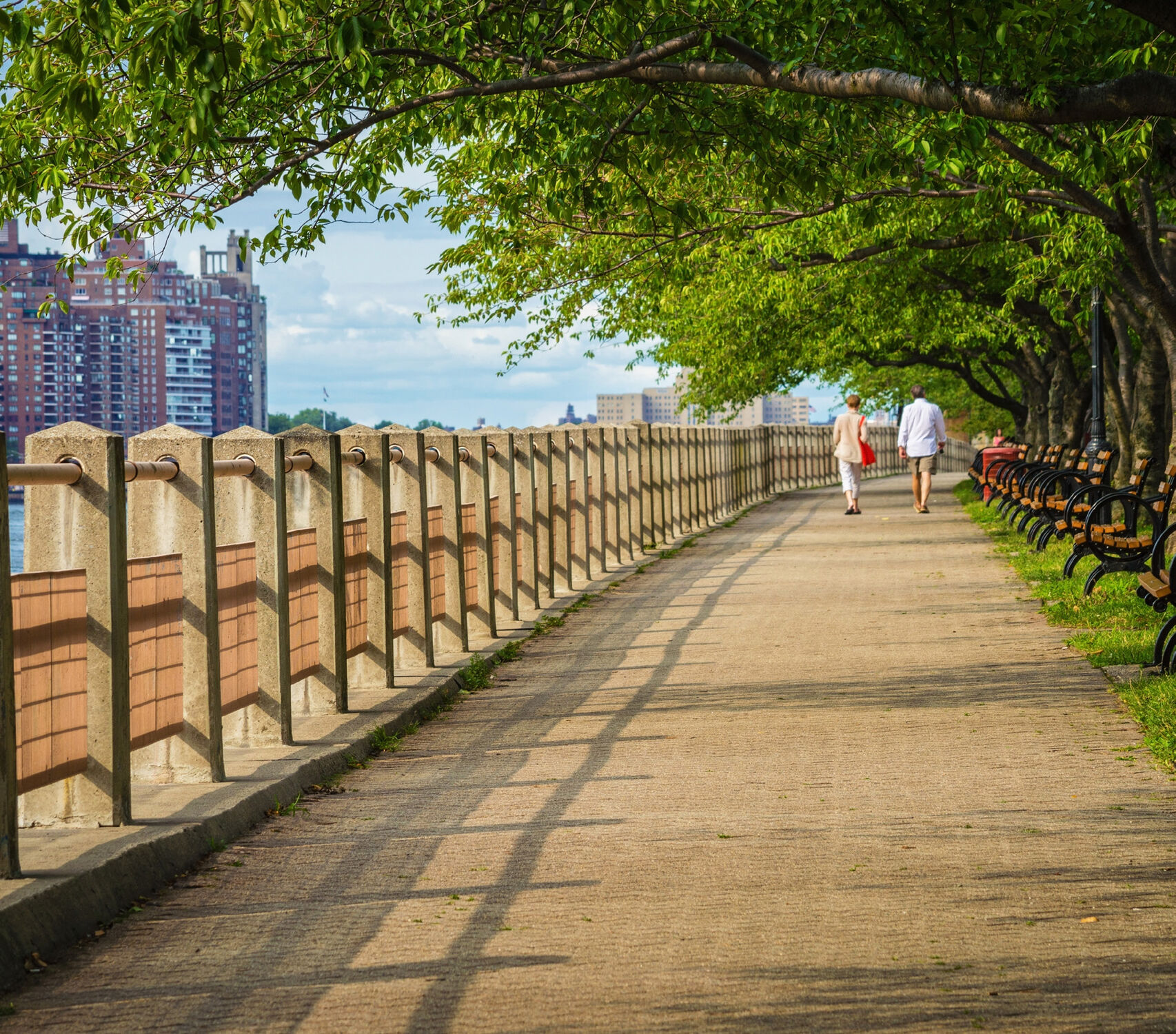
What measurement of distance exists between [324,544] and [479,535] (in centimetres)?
330

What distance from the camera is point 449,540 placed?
10.4 metres

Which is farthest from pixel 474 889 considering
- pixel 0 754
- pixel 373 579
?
pixel 373 579

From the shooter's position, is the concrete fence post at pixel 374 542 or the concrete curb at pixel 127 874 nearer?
the concrete curb at pixel 127 874

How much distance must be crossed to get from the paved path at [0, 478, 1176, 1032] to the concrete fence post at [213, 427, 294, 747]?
54cm

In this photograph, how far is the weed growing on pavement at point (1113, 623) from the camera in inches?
287

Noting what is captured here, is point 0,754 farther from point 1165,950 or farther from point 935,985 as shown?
point 1165,950

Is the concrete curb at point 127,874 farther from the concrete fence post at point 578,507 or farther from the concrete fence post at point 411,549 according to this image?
the concrete fence post at point 578,507

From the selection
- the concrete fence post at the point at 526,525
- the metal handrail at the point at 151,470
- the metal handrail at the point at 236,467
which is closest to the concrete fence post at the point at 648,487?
the concrete fence post at the point at 526,525

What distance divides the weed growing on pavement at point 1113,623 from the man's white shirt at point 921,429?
8418 millimetres

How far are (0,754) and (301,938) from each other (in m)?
0.97

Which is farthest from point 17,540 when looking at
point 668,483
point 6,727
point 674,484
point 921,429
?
point 921,429

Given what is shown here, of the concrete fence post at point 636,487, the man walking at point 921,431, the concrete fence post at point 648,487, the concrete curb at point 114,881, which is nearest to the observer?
the concrete curb at point 114,881

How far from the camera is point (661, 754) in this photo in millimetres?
7180

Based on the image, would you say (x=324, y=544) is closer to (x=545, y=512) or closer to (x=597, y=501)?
(x=545, y=512)
